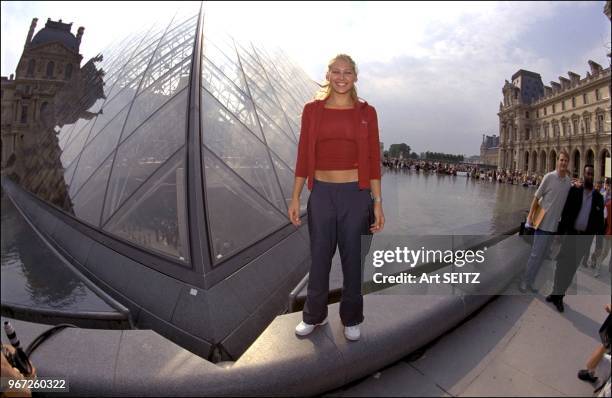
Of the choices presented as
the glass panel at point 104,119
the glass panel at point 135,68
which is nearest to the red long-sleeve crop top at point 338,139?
the glass panel at point 104,119

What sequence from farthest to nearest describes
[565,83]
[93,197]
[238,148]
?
[565,83], [93,197], [238,148]

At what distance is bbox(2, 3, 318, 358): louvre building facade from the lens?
11.5 ft

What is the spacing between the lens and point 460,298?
238cm

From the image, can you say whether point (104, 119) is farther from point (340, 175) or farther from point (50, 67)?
point (50, 67)

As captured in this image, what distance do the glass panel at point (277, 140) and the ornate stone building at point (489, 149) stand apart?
12455 centimetres

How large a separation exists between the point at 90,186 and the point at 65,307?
8.06 ft

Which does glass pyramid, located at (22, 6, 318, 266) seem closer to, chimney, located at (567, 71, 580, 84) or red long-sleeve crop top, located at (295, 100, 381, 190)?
red long-sleeve crop top, located at (295, 100, 381, 190)

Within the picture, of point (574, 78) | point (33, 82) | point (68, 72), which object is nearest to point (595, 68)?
point (574, 78)

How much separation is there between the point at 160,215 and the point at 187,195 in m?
0.51

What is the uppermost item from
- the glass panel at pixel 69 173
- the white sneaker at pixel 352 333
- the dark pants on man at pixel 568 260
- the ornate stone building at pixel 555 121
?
the ornate stone building at pixel 555 121

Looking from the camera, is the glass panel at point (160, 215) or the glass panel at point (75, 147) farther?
the glass panel at point (75, 147)

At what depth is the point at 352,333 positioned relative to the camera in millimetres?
1956

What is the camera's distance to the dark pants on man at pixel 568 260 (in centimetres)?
266

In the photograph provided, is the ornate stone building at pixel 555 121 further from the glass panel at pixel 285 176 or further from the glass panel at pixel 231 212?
the glass panel at pixel 231 212
